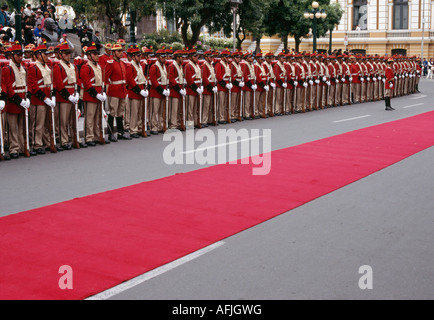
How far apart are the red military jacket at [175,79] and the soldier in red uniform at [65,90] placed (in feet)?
11.1

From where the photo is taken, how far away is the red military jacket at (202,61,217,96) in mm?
17727

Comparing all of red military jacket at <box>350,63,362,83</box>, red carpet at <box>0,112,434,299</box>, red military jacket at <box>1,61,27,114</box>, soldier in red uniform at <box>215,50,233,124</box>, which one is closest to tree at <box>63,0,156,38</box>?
red military jacket at <box>350,63,362,83</box>

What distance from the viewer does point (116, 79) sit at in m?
14.6

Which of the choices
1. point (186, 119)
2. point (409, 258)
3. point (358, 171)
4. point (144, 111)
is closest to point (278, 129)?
point (186, 119)

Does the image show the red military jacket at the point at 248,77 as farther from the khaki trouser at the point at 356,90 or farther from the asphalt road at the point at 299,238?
the khaki trouser at the point at 356,90

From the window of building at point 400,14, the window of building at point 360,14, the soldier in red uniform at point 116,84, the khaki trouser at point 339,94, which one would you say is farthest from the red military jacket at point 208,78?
the window of building at point 400,14

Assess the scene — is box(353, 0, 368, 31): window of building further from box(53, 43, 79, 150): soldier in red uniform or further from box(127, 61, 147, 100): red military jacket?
box(53, 43, 79, 150): soldier in red uniform

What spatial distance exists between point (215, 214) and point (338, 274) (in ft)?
8.09

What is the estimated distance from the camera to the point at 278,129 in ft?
56.5

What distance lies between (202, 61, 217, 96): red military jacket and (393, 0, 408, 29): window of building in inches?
1782

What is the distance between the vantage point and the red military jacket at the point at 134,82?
15.1 m

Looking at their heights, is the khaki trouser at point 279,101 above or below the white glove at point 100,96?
below

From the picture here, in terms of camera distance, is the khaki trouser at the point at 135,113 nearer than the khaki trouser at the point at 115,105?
No
